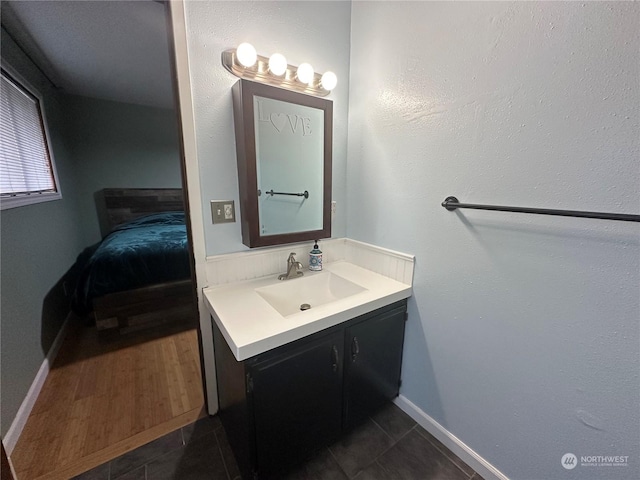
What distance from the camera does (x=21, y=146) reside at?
201 cm

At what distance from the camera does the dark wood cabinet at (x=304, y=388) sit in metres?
0.97

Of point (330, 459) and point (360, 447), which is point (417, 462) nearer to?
point (360, 447)

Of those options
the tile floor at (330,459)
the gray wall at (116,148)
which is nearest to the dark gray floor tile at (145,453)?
the tile floor at (330,459)

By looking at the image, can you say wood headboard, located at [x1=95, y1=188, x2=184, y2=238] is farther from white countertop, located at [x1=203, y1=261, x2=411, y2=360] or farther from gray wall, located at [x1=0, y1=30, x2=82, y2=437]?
white countertop, located at [x1=203, y1=261, x2=411, y2=360]

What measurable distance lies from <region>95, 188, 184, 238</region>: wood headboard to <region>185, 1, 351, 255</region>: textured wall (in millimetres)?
2581

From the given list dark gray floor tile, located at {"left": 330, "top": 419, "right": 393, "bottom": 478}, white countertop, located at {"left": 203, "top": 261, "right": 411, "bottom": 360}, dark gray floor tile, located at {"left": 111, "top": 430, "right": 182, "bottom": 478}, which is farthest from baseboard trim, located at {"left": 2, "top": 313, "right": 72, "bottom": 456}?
dark gray floor tile, located at {"left": 330, "top": 419, "right": 393, "bottom": 478}

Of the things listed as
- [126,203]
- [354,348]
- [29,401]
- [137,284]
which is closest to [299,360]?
[354,348]

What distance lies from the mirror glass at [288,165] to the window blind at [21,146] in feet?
5.36

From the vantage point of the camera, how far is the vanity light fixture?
1103 mm

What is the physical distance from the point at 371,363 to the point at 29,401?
199 cm

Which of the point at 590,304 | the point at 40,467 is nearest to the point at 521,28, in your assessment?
the point at 590,304

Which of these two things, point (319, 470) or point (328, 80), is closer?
point (319, 470)

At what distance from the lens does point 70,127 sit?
326 cm

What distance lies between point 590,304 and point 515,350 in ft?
1.03
